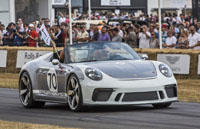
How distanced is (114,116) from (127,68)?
3.69 feet

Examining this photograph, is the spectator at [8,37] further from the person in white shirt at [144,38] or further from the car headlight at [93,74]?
the car headlight at [93,74]

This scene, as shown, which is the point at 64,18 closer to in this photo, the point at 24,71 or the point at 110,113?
the point at 24,71

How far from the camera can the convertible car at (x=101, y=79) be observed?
11375 millimetres

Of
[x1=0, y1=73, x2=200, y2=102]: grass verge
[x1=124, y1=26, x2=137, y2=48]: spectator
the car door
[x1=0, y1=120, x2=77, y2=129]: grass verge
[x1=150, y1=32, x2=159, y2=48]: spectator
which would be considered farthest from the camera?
[x1=124, y1=26, x2=137, y2=48]: spectator

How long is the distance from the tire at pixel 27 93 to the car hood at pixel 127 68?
186cm

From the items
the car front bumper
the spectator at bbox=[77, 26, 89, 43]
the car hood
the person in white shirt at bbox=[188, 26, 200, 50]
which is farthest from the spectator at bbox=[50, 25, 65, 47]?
the car front bumper

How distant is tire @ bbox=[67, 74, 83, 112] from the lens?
1161cm

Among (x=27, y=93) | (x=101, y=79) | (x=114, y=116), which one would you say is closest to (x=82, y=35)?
(x=27, y=93)

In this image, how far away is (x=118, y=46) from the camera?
12969mm

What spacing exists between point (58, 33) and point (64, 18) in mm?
8652

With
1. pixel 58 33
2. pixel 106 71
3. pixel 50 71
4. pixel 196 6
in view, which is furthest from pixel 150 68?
pixel 196 6

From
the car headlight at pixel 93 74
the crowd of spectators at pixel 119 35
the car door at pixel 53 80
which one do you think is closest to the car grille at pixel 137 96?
the car headlight at pixel 93 74

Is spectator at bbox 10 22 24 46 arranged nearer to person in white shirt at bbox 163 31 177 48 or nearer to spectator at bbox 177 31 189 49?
person in white shirt at bbox 163 31 177 48

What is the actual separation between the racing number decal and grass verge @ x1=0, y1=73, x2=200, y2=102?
9.95ft
